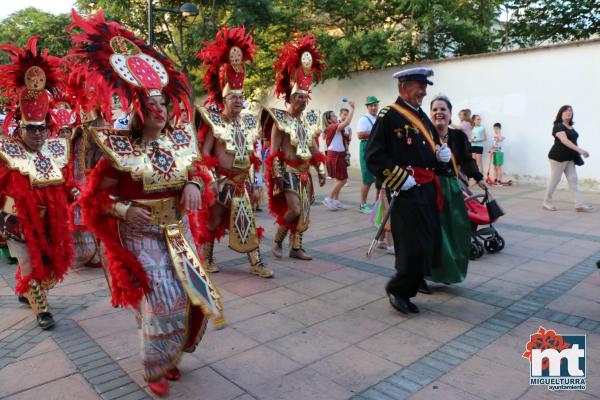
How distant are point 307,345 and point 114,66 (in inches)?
90.0

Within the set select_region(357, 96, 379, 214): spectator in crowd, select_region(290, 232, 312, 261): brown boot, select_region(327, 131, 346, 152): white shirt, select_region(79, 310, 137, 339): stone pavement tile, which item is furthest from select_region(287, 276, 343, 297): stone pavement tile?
select_region(327, 131, 346, 152): white shirt

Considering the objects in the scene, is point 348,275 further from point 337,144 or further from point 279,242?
point 337,144

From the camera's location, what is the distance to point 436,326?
3.93 meters

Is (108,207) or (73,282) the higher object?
(108,207)

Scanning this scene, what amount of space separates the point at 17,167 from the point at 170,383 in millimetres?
2542

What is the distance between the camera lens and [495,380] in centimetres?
304

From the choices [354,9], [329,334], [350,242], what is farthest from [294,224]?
[354,9]

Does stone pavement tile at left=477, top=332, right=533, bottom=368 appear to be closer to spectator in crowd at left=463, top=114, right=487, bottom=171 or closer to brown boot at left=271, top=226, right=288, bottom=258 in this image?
brown boot at left=271, top=226, right=288, bottom=258

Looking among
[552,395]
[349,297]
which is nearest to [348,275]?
[349,297]

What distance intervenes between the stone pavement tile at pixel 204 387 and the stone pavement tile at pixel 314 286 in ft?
5.59

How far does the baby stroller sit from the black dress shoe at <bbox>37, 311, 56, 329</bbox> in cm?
444

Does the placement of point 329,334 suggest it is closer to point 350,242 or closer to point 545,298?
point 545,298

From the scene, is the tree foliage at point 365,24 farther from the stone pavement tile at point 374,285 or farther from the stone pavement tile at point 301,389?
the stone pavement tile at point 301,389

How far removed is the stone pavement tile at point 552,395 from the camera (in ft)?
9.30
